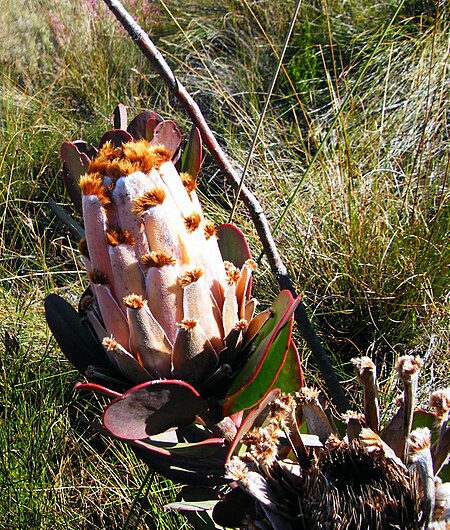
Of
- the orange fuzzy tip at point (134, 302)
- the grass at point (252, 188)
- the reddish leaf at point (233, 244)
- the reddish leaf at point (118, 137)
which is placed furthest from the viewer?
the grass at point (252, 188)

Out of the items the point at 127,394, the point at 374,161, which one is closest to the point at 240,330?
the point at 127,394

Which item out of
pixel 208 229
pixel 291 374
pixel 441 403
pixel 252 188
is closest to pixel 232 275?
pixel 208 229

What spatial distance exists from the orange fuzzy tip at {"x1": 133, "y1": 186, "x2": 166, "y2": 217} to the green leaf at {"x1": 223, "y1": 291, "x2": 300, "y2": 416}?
192mm

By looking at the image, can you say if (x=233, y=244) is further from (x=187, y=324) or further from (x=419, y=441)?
(x=419, y=441)

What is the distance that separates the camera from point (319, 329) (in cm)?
242

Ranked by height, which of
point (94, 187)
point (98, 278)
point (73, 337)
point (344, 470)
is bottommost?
point (344, 470)

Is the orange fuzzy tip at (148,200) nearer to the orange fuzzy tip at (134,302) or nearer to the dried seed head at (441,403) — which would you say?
the orange fuzzy tip at (134,302)

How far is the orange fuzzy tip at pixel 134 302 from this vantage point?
28.0 inches

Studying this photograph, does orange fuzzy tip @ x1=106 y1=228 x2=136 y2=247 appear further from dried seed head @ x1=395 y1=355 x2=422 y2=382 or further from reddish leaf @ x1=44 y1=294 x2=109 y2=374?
dried seed head @ x1=395 y1=355 x2=422 y2=382

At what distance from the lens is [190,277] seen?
28.9 inches

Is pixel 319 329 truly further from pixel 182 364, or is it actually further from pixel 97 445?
pixel 182 364

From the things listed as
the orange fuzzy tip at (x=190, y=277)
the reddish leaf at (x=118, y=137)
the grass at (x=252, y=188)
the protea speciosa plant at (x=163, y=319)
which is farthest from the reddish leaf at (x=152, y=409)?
the grass at (x=252, y=188)

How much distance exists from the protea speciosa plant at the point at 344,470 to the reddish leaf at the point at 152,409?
0.07 metres

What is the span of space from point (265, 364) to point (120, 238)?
0.23m
